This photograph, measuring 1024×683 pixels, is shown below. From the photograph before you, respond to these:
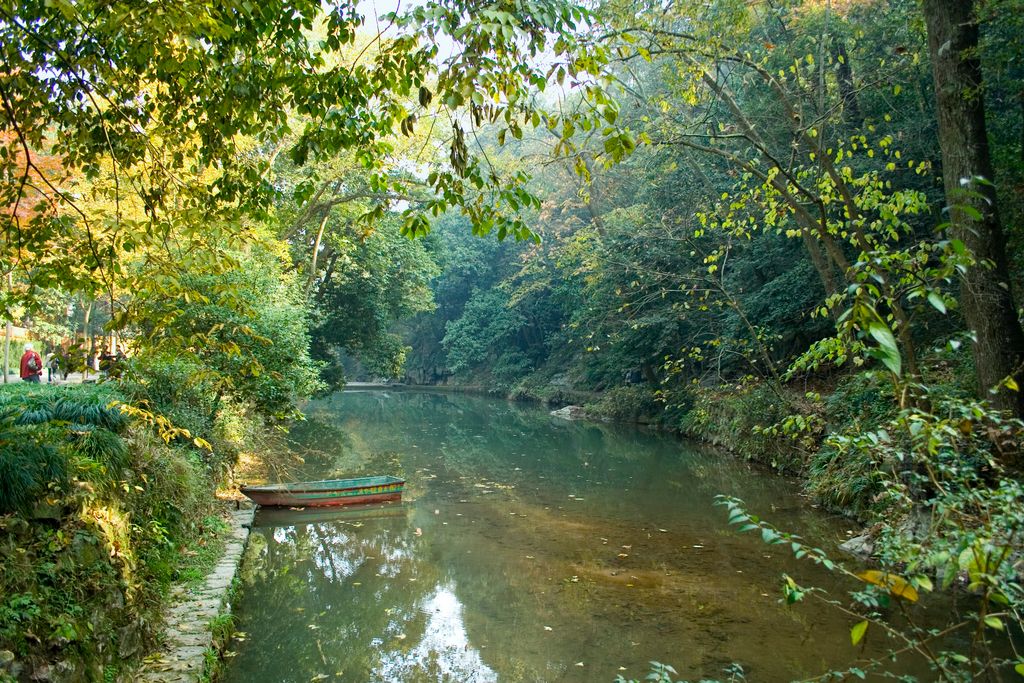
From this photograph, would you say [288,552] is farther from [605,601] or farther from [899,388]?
[899,388]

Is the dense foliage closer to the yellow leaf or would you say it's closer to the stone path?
the yellow leaf

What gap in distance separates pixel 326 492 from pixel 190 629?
19.3 feet

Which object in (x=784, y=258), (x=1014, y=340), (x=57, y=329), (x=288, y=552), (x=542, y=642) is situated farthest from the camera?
(x=57, y=329)

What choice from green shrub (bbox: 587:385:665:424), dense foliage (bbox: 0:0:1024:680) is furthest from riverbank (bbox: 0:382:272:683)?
green shrub (bbox: 587:385:665:424)

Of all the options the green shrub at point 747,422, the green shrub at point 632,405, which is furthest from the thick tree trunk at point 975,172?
the green shrub at point 632,405

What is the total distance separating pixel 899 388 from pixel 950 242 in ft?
2.25

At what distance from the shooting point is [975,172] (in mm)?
6980

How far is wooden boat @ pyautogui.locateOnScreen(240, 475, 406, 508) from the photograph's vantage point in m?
10.9

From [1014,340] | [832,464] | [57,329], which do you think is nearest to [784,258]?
[832,464]

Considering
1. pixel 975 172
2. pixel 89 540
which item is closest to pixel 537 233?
pixel 975 172

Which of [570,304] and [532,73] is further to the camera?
[570,304]

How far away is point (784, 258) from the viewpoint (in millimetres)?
17844

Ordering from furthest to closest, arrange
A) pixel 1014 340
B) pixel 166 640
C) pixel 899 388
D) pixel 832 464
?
pixel 832 464 < pixel 1014 340 < pixel 166 640 < pixel 899 388

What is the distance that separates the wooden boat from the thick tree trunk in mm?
8633
